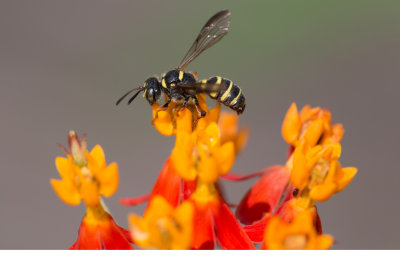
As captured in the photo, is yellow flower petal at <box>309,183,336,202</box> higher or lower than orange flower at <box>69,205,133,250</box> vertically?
higher

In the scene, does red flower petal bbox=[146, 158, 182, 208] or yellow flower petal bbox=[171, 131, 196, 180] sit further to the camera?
red flower petal bbox=[146, 158, 182, 208]

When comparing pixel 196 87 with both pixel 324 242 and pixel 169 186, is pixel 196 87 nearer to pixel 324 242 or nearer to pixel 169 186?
pixel 169 186

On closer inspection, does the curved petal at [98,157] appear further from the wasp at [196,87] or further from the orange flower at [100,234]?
the wasp at [196,87]

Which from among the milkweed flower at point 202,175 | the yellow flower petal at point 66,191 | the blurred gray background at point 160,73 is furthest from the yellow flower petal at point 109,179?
the blurred gray background at point 160,73

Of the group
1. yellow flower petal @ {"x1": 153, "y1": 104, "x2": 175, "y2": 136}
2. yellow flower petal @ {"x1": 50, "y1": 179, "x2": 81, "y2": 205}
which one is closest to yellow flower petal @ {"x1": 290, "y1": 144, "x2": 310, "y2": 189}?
yellow flower petal @ {"x1": 153, "y1": 104, "x2": 175, "y2": 136}

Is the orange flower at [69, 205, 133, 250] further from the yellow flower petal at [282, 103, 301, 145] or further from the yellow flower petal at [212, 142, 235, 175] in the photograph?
the yellow flower petal at [282, 103, 301, 145]

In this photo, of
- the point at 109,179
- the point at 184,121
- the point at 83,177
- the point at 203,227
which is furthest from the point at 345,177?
the point at 83,177
